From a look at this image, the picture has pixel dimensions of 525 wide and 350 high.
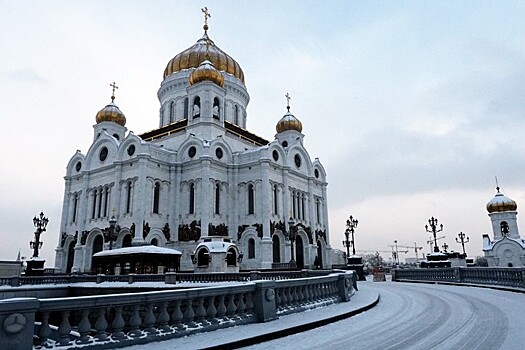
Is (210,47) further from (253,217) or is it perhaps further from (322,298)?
(322,298)

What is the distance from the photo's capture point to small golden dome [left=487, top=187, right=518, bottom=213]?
41625 mm

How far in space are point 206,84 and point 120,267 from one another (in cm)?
1998

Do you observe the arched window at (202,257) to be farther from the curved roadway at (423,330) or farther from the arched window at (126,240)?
the curved roadway at (423,330)

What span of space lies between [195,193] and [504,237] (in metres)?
32.4

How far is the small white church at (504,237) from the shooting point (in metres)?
39.4

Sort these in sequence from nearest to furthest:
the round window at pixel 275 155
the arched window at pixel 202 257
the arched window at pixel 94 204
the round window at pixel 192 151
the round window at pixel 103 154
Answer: the arched window at pixel 202 257 < the round window at pixel 192 151 < the arched window at pixel 94 204 < the round window at pixel 275 155 < the round window at pixel 103 154

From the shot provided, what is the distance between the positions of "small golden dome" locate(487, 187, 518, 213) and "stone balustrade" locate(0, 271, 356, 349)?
4060 centimetres

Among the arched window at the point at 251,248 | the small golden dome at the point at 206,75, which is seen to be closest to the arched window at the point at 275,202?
the arched window at the point at 251,248

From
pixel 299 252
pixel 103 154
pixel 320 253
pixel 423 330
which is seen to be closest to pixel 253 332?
pixel 423 330

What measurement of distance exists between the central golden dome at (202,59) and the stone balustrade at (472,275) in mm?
30280

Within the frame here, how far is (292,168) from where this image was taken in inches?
1545

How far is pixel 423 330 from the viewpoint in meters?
7.86

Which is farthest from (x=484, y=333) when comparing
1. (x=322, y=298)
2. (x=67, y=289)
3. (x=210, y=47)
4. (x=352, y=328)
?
(x=210, y=47)

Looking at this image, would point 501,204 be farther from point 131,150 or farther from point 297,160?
point 131,150
